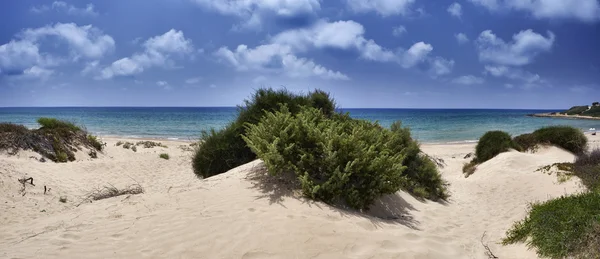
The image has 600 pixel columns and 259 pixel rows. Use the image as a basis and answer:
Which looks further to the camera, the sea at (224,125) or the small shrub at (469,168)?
the sea at (224,125)

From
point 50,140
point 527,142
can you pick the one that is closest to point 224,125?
point 50,140

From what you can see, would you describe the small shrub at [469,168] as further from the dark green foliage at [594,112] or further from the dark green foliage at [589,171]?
the dark green foliage at [594,112]

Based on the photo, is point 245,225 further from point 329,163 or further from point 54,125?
point 54,125

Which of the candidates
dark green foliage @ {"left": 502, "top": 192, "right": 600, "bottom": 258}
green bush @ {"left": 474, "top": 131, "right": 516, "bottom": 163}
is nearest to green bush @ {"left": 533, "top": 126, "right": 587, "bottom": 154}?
green bush @ {"left": 474, "top": 131, "right": 516, "bottom": 163}

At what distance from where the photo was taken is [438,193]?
468 inches

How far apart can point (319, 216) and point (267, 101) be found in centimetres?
811

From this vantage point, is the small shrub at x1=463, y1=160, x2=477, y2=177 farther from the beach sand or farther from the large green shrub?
the large green shrub

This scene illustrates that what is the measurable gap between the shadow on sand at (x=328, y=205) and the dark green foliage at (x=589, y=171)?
4822mm

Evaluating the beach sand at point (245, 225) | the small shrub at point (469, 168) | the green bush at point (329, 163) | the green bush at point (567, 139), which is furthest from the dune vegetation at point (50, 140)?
the green bush at point (567, 139)

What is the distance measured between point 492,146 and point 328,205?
15.3m

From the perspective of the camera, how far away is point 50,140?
Result: 18.7 m

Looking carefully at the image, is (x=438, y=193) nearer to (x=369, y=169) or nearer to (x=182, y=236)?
(x=369, y=169)

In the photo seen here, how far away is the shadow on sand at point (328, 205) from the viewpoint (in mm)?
6975

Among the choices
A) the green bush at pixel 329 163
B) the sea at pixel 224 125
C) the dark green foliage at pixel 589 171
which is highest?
the green bush at pixel 329 163
